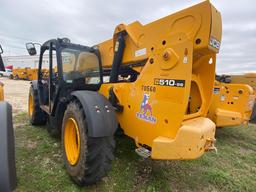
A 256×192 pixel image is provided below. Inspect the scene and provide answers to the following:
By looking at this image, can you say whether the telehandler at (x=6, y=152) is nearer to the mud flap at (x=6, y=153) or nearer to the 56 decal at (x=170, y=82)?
the mud flap at (x=6, y=153)

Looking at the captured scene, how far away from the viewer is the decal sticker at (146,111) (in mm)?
2362

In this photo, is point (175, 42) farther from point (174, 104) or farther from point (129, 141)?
point (129, 141)

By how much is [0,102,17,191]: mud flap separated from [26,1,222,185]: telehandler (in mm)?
934

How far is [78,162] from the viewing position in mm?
2592

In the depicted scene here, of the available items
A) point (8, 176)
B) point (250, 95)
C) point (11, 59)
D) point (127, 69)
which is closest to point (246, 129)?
point (250, 95)

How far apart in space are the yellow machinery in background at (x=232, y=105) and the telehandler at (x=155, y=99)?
2895 millimetres

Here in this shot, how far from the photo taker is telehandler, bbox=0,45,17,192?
1438 millimetres

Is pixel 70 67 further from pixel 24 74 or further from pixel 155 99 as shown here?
pixel 24 74

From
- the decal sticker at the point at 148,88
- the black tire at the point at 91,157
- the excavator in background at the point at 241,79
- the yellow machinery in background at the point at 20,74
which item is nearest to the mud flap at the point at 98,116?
the black tire at the point at 91,157

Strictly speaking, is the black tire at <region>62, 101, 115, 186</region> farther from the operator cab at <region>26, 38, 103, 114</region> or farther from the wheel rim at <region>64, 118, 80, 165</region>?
the operator cab at <region>26, 38, 103, 114</region>

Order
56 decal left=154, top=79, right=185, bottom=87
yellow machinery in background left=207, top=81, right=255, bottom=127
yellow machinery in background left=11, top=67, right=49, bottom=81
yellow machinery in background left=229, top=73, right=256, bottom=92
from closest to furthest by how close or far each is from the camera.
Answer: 1. 56 decal left=154, top=79, right=185, bottom=87
2. yellow machinery in background left=207, top=81, right=255, bottom=127
3. yellow machinery in background left=229, top=73, right=256, bottom=92
4. yellow machinery in background left=11, top=67, right=49, bottom=81

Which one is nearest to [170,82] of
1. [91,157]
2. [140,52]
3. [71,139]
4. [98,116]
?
[140,52]

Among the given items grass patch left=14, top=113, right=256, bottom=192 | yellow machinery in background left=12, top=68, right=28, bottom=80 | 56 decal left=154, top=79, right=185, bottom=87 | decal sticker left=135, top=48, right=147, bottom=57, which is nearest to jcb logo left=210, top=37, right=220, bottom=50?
56 decal left=154, top=79, right=185, bottom=87

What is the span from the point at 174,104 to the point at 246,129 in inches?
231
